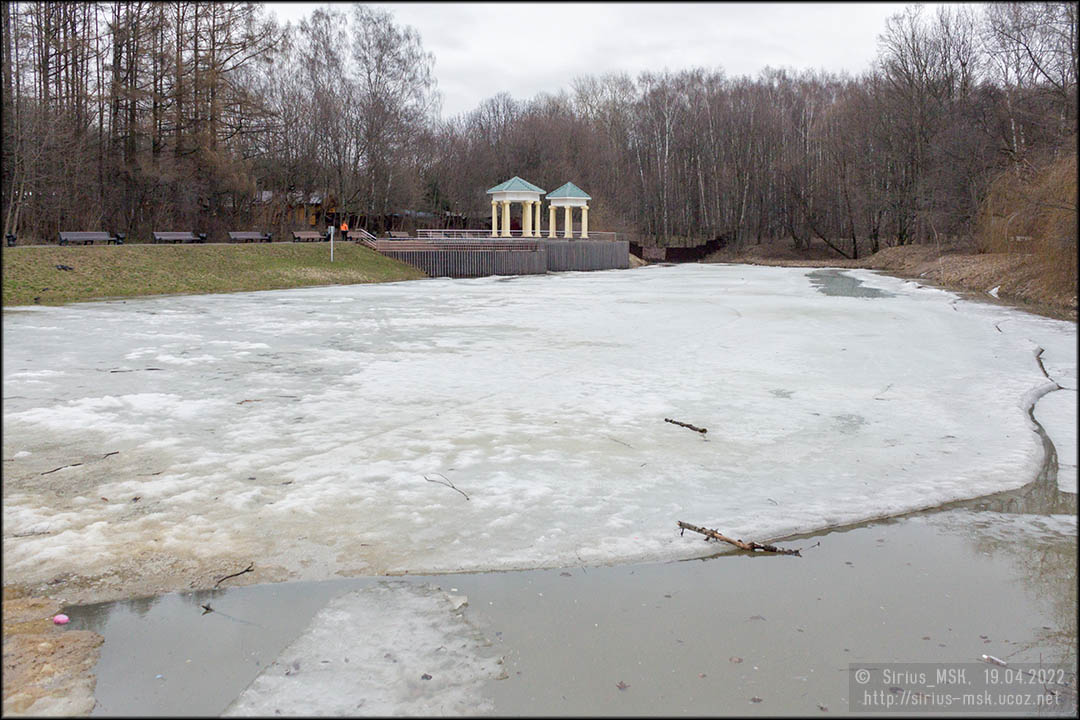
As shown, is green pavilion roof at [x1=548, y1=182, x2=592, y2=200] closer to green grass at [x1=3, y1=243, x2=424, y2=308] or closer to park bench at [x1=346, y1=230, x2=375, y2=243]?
park bench at [x1=346, y1=230, x2=375, y2=243]

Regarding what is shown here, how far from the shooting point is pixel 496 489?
6766mm

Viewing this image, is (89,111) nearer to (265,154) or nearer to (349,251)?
(265,154)

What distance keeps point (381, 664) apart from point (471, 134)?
73.2m

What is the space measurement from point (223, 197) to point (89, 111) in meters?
8.00

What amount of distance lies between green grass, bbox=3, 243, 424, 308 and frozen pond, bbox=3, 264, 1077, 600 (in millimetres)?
8990

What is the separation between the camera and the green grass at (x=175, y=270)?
2414 cm

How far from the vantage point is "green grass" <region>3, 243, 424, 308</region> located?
2414 cm

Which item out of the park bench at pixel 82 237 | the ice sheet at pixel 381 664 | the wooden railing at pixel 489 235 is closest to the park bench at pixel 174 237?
the park bench at pixel 82 237

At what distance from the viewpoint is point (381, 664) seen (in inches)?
157

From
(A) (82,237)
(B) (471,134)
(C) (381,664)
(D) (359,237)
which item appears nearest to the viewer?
(C) (381,664)

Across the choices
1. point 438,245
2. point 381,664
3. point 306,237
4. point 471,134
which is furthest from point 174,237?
point 471,134

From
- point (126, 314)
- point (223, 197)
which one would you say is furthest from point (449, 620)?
point (223, 197)

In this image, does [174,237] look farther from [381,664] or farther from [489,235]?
[381,664]

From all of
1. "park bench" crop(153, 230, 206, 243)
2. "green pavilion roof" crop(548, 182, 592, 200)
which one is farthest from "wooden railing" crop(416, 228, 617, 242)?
"park bench" crop(153, 230, 206, 243)
